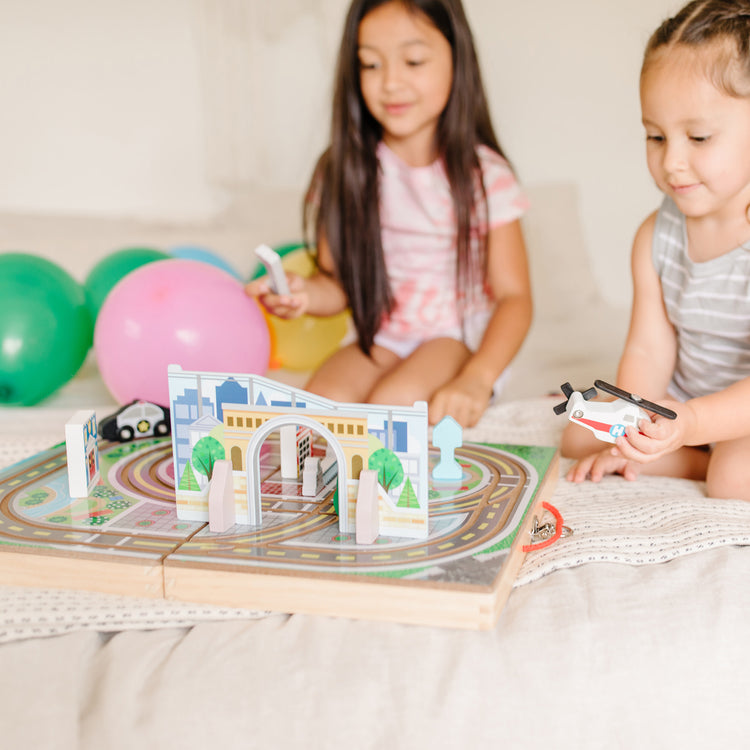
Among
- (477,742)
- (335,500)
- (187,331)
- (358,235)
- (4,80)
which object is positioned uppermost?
(4,80)

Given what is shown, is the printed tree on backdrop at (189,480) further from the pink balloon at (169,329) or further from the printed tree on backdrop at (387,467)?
the pink balloon at (169,329)

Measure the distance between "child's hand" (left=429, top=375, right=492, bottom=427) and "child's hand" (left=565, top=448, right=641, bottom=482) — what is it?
21 cm

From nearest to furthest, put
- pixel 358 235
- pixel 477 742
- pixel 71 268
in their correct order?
pixel 477 742
pixel 358 235
pixel 71 268

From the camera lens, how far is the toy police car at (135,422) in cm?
108

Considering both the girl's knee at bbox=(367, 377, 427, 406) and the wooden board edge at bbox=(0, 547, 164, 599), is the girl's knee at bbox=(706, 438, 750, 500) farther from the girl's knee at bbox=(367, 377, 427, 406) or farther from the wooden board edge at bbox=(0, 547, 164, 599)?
the wooden board edge at bbox=(0, 547, 164, 599)

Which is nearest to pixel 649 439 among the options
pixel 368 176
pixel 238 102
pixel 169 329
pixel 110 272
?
pixel 169 329

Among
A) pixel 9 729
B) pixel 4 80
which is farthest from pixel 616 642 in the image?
pixel 4 80

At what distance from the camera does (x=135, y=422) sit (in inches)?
42.9

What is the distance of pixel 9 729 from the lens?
64 cm

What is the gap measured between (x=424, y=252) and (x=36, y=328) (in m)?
0.67

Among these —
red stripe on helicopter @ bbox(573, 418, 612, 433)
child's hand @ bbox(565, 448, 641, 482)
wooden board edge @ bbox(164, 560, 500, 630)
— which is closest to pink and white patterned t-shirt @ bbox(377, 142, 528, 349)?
child's hand @ bbox(565, 448, 641, 482)

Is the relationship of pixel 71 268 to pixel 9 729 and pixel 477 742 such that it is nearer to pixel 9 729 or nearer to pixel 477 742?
pixel 9 729

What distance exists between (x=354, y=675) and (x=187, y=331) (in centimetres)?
71

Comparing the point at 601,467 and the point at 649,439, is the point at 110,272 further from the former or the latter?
the point at 649,439
